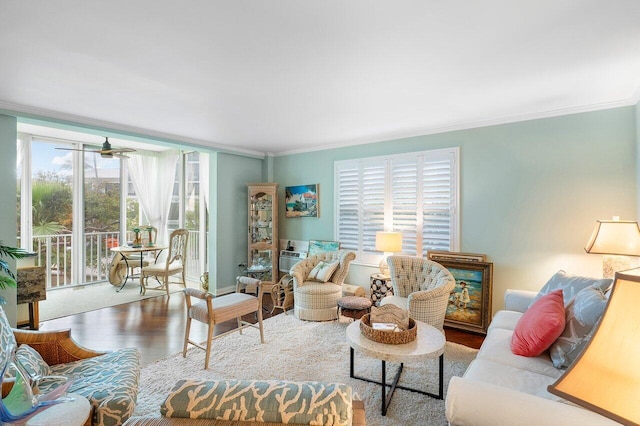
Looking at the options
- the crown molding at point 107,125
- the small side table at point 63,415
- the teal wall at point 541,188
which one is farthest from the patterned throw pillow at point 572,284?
the crown molding at point 107,125

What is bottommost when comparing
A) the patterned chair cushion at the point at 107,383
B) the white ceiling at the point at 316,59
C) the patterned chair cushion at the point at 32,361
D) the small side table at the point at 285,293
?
the small side table at the point at 285,293

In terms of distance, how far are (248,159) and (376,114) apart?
119 inches

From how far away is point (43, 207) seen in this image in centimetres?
541

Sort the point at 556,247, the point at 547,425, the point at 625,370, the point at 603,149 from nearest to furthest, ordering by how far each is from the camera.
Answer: the point at 625,370 < the point at 547,425 < the point at 603,149 < the point at 556,247

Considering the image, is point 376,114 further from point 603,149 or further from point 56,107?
point 56,107

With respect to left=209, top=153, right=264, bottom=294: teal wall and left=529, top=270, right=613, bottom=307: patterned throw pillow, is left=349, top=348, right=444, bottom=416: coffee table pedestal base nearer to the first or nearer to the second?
left=529, top=270, right=613, bottom=307: patterned throw pillow

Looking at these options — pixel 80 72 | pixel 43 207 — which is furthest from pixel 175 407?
pixel 43 207

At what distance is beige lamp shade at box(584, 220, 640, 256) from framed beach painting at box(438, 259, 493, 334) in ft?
3.53

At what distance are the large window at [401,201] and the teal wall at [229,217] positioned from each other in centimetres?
186

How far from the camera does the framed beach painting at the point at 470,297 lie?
365 centimetres

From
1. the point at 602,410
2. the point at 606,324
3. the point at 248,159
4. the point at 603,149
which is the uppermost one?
the point at 248,159

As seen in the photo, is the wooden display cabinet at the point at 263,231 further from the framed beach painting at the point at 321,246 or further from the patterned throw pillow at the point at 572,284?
the patterned throw pillow at the point at 572,284

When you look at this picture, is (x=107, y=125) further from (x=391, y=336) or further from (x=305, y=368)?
(x=391, y=336)

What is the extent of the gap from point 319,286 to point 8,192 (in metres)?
3.69
